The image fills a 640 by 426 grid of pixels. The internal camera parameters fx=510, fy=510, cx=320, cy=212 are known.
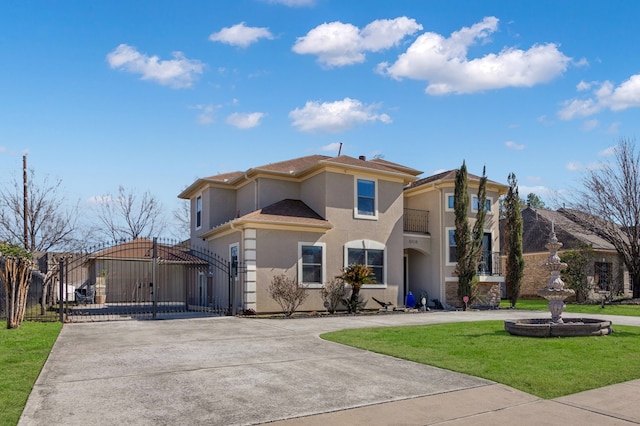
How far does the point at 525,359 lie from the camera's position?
28.7 ft

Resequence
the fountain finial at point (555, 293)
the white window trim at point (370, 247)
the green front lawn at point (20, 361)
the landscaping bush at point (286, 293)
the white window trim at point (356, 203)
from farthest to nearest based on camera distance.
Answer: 1. the white window trim at point (356, 203)
2. the white window trim at point (370, 247)
3. the landscaping bush at point (286, 293)
4. the fountain finial at point (555, 293)
5. the green front lawn at point (20, 361)

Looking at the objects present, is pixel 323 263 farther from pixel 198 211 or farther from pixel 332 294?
pixel 198 211

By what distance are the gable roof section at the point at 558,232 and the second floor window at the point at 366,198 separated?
1494 cm

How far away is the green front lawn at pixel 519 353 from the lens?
729 centimetres

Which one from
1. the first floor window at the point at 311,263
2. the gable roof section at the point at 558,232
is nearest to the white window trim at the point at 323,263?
the first floor window at the point at 311,263

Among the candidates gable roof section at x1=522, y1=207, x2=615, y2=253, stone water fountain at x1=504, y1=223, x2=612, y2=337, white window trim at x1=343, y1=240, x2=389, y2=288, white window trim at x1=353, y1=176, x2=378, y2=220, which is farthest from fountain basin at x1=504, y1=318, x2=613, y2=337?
gable roof section at x1=522, y1=207, x2=615, y2=253

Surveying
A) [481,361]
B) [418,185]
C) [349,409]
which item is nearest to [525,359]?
[481,361]

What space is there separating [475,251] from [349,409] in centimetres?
1694

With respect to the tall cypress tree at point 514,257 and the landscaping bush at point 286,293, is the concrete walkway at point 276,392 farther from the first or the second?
the tall cypress tree at point 514,257

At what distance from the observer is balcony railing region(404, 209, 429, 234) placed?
78.7 feet

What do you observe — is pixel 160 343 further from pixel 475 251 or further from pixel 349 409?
pixel 475 251

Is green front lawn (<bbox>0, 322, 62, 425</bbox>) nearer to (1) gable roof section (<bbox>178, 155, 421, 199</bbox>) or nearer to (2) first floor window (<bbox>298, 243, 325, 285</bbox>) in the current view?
(2) first floor window (<bbox>298, 243, 325, 285</bbox>)

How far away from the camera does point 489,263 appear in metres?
24.1

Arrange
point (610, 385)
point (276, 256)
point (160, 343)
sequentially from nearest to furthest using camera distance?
point (610, 385)
point (160, 343)
point (276, 256)
